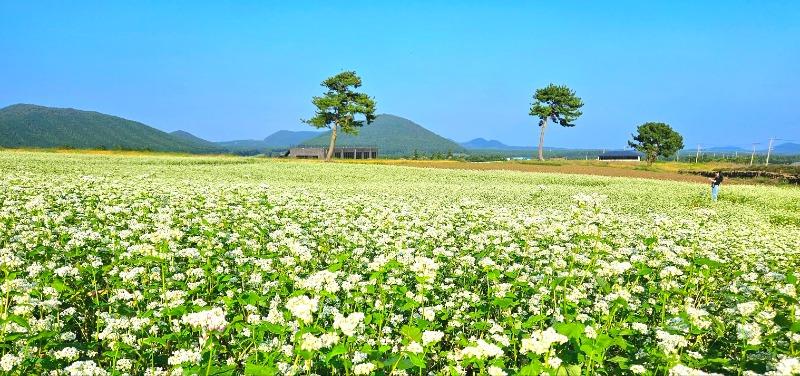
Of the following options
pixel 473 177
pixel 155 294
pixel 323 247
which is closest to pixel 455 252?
pixel 323 247

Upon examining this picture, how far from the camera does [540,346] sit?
13.3 ft

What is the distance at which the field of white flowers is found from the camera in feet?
14.8

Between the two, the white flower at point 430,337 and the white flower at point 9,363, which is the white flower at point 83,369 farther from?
the white flower at point 430,337

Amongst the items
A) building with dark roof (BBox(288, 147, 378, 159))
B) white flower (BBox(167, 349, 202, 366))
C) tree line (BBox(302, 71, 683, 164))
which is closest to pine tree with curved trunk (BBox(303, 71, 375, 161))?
tree line (BBox(302, 71, 683, 164))

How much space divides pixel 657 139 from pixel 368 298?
131953mm

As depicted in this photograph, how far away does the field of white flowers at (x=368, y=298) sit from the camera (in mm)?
4521

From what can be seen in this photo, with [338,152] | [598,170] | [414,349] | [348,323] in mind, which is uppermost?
[348,323]

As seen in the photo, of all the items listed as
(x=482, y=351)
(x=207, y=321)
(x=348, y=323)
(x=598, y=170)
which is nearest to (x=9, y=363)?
(x=207, y=321)

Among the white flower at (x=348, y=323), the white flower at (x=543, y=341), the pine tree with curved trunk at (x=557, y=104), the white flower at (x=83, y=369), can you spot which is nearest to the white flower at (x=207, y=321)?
the white flower at (x=348, y=323)

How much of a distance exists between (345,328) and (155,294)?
3.89 m

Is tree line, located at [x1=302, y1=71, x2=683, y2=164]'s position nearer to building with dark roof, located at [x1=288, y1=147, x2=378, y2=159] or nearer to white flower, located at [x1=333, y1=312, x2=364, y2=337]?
building with dark roof, located at [x1=288, y1=147, x2=378, y2=159]

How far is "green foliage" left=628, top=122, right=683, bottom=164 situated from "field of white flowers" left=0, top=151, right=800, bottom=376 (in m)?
119

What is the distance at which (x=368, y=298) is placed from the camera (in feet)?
22.6

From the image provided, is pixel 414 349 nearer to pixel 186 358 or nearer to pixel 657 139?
pixel 186 358
